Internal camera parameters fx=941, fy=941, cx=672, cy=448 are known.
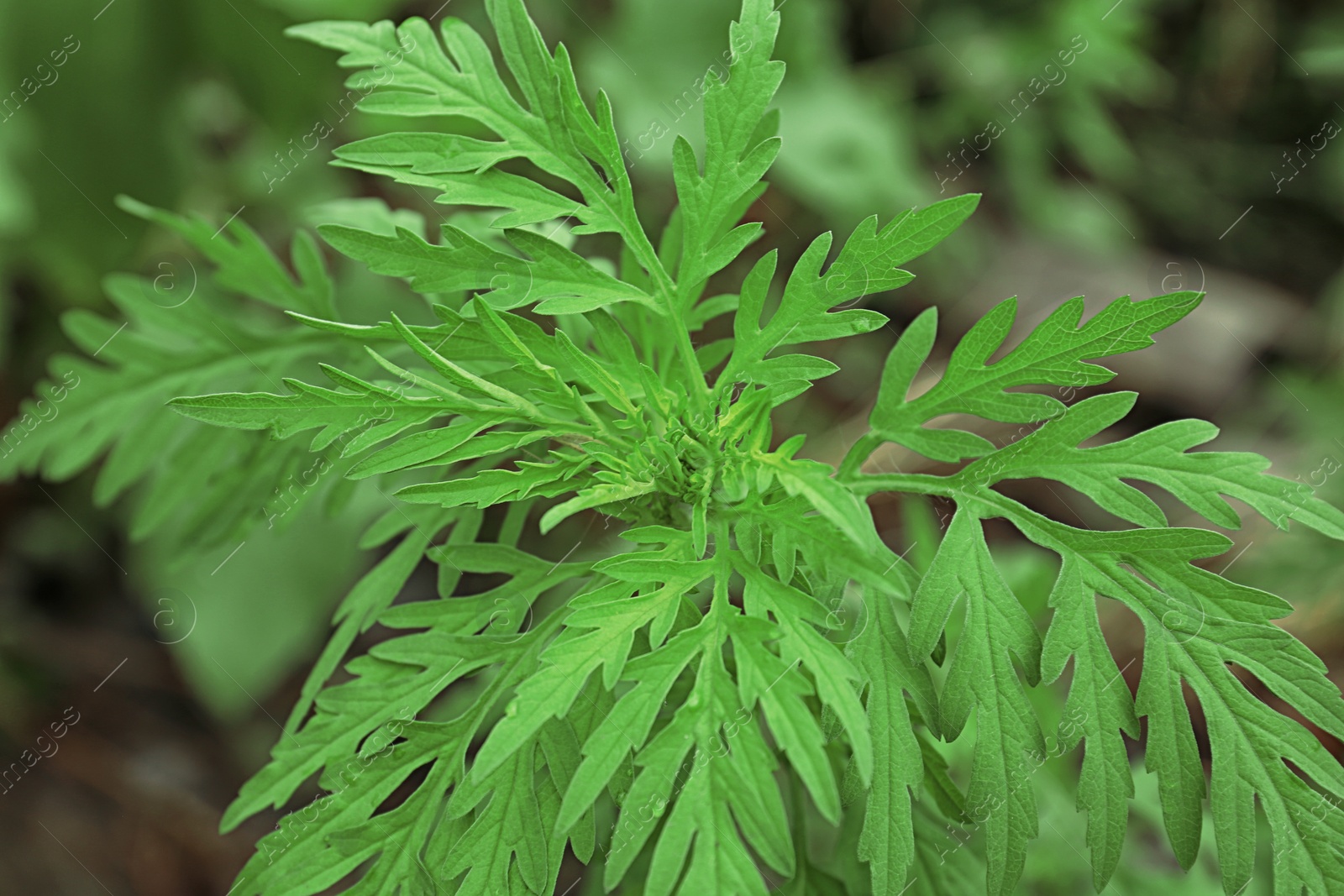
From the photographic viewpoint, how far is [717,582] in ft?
3.29

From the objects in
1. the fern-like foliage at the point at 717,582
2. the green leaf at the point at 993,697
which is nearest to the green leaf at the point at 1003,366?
the fern-like foliage at the point at 717,582

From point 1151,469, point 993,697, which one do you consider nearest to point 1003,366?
point 1151,469

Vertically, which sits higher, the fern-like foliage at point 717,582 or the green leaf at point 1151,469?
the green leaf at point 1151,469

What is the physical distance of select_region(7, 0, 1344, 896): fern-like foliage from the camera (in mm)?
927

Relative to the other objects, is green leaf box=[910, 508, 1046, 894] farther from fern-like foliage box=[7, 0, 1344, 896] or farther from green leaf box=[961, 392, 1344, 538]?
green leaf box=[961, 392, 1344, 538]

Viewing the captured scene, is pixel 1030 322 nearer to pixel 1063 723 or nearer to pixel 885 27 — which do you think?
pixel 885 27

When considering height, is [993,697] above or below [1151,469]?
below

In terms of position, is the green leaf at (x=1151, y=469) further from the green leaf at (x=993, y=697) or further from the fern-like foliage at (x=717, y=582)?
the green leaf at (x=993, y=697)

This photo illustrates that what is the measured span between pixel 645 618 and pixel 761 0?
2.35ft

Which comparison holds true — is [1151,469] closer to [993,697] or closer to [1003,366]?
[1003,366]

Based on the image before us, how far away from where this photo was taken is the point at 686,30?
3.82m

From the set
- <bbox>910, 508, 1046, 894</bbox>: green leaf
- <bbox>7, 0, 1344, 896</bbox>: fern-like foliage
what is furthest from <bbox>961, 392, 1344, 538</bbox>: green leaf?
<bbox>910, 508, 1046, 894</bbox>: green leaf

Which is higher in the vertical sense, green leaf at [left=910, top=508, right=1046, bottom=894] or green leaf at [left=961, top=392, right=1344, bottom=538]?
green leaf at [left=961, top=392, right=1344, bottom=538]

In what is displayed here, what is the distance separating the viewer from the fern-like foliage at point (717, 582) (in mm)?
927
